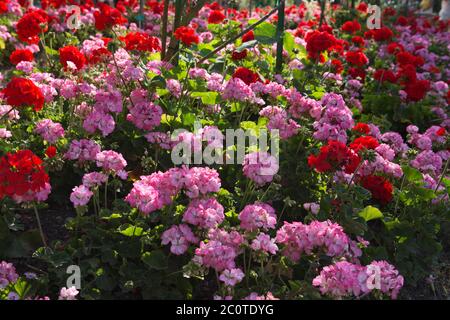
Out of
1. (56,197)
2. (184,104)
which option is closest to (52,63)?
(184,104)

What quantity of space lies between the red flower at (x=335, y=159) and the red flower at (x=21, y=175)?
1435 millimetres

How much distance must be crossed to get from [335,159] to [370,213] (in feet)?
1.32

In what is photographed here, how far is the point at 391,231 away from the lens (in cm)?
376

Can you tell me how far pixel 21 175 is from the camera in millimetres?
2883

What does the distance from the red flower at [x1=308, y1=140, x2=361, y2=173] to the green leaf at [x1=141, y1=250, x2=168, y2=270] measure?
97cm

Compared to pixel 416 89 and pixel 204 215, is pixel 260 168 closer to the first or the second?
pixel 204 215

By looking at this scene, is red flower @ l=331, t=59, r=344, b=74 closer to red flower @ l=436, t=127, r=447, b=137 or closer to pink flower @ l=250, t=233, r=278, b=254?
red flower @ l=436, t=127, r=447, b=137

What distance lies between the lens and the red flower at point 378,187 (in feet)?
12.5

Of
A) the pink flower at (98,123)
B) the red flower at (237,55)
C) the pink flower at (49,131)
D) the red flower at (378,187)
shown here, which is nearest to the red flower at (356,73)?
the red flower at (237,55)

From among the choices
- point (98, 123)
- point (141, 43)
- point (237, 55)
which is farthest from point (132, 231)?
point (237, 55)

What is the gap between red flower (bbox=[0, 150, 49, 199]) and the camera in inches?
113

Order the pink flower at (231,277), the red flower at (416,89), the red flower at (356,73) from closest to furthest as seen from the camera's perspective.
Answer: the pink flower at (231,277) < the red flower at (416,89) < the red flower at (356,73)

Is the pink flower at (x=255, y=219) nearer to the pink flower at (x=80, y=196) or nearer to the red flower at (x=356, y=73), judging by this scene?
the pink flower at (x=80, y=196)
